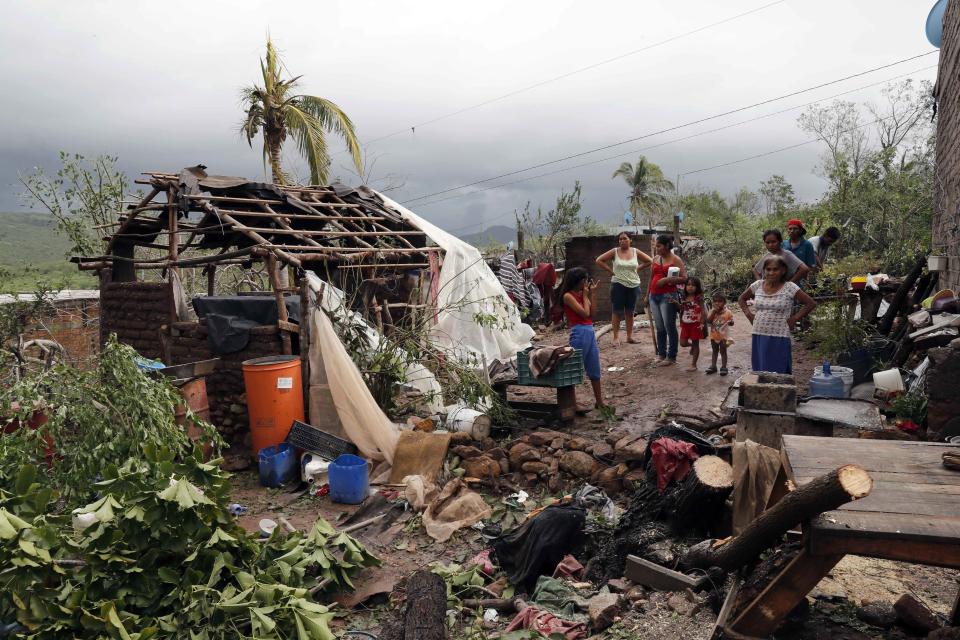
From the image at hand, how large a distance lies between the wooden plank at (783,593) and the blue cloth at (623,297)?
704cm

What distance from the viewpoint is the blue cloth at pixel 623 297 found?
30.9 ft

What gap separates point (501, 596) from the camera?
4004mm

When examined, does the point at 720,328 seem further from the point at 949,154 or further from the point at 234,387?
the point at 234,387

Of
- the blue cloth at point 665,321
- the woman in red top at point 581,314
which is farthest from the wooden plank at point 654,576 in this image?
the blue cloth at point 665,321

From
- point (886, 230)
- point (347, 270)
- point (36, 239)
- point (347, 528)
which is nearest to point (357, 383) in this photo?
point (347, 528)

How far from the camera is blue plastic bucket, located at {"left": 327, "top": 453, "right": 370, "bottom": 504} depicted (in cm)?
552

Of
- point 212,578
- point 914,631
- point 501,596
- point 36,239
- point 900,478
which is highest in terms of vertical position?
point 36,239

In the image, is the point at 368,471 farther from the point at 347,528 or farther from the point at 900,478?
the point at 900,478

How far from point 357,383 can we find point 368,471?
101 cm

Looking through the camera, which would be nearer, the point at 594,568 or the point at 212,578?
the point at 212,578

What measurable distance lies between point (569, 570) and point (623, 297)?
608 cm

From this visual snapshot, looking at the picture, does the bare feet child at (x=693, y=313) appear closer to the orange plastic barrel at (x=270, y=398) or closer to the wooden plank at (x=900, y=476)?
the orange plastic barrel at (x=270, y=398)

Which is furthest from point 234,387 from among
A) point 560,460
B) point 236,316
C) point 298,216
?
point 560,460

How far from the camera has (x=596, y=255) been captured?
46.0 feet
